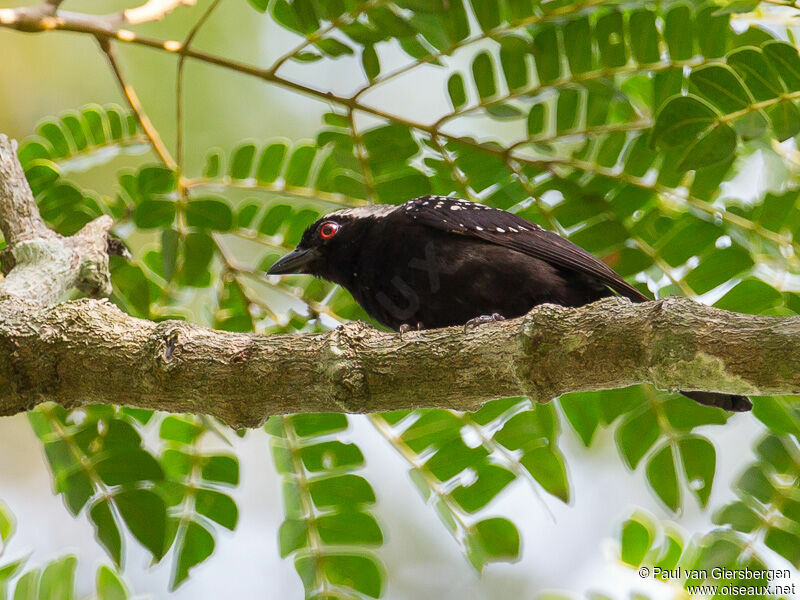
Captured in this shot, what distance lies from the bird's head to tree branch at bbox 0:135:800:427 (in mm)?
1550

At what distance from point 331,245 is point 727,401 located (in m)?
2.21

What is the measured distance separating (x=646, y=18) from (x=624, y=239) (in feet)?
3.14

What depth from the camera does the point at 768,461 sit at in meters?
3.96

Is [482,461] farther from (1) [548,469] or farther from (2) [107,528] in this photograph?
(2) [107,528]

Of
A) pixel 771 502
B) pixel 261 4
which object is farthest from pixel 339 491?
pixel 261 4

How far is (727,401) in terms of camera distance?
12.4ft

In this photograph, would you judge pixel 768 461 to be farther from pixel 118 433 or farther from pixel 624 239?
pixel 118 433

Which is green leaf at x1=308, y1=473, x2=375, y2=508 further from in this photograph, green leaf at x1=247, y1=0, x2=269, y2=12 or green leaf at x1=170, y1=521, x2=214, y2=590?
green leaf at x1=247, y1=0, x2=269, y2=12

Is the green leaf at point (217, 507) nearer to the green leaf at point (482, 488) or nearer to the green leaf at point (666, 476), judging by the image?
the green leaf at point (482, 488)

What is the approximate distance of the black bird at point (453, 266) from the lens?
4.58 m

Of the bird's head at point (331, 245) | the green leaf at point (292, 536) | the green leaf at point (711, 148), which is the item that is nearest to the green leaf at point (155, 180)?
the bird's head at point (331, 245)

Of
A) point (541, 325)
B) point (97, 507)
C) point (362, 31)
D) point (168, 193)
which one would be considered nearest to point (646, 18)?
point (362, 31)

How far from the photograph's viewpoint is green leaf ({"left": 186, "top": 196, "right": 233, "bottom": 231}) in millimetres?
4359

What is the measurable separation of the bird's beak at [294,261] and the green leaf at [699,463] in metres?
2.08
